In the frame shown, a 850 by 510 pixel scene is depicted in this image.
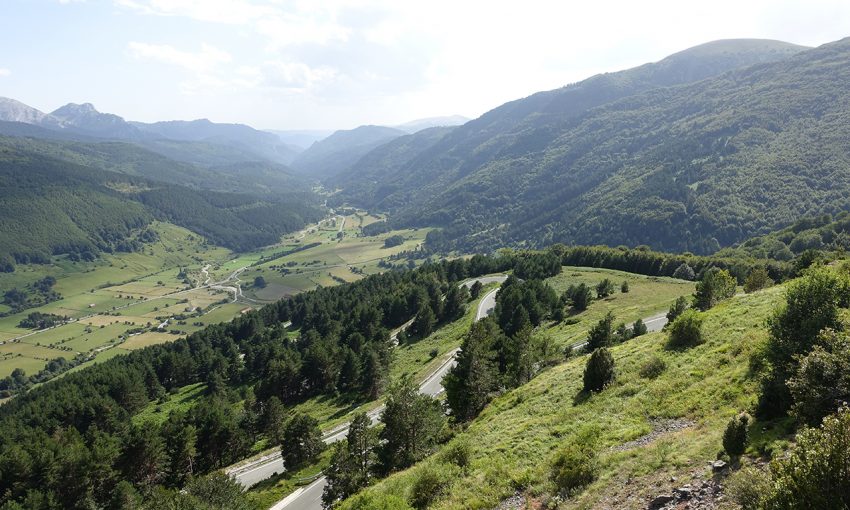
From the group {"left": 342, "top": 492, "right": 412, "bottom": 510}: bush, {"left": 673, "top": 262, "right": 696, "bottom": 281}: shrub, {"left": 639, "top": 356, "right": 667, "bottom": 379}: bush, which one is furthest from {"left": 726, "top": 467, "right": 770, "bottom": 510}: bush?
{"left": 673, "top": 262, "right": 696, "bottom": 281}: shrub

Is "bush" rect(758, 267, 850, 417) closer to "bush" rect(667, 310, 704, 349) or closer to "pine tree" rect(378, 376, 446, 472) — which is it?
"bush" rect(667, 310, 704, 349)

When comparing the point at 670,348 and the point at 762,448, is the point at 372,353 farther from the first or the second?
the point at 762,448

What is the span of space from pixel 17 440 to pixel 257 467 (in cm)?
6635

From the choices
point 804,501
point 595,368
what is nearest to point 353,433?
point 595,368

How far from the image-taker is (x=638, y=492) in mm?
19562

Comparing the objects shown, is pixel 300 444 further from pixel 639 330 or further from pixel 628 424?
pixel 639 330

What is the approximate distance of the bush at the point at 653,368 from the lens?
113 ft

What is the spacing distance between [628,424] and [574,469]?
7.25 metres

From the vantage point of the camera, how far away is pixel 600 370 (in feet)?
119

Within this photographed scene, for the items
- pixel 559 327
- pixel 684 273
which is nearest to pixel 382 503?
pixel 559 327

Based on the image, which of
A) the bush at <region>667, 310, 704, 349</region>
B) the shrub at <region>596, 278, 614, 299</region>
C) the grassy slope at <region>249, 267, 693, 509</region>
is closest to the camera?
the bush at <region>667, 310, 704, 349</region>

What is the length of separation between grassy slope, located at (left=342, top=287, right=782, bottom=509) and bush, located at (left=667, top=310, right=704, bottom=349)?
1.08 m

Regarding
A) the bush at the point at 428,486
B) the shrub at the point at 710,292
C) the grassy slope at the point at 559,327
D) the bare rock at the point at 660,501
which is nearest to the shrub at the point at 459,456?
the bush at the point at 428,486

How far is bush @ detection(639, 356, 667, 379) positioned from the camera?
34500 millimetres
